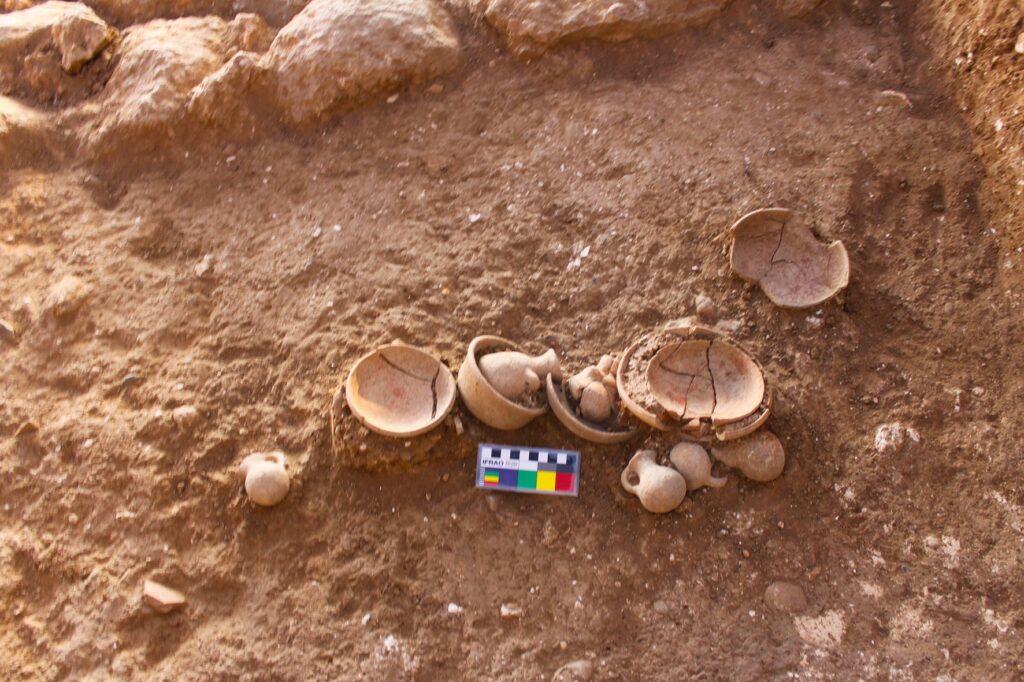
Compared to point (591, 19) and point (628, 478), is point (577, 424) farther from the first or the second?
point (591, 19)

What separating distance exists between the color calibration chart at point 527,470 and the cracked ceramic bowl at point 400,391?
226mm

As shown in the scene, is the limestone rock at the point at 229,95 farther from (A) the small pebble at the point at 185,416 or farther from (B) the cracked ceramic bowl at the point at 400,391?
(B) the cracked ceramic bowl at the point at 400,391

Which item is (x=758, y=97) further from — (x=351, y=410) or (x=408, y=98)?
(x=351, y=410)

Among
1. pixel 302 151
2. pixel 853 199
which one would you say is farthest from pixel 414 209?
pixel 853 199

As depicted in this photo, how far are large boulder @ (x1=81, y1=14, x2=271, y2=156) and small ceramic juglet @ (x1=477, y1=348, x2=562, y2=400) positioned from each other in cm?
221

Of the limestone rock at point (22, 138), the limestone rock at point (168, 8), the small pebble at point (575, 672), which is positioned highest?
the limestone rock at point (168, 8)

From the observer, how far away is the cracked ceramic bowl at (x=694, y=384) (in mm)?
2936

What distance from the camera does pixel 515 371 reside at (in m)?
2.97

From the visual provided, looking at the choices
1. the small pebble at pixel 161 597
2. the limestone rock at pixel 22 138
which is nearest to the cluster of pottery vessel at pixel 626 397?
the small pebble at pixel 161 597

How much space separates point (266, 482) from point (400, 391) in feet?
1.83

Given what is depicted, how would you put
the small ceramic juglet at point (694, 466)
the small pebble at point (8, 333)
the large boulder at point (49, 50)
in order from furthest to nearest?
the large boulder at point (49, 50) < the small pebble at point (8, 333) < the small ceramic juglet at point (694, 466)

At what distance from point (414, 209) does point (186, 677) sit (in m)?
2.06

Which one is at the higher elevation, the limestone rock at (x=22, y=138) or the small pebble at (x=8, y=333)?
the limestone rock at (x=22, y=138)

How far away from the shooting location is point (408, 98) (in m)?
4.23
